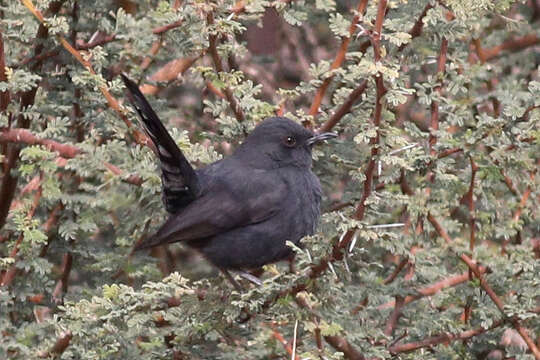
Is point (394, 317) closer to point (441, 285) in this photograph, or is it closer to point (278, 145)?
point (441, 285)

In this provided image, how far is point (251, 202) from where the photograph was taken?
14.9ft

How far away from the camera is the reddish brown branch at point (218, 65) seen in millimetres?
3820

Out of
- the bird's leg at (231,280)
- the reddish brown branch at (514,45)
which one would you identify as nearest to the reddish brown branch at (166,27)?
the bird's leg at (231,280)

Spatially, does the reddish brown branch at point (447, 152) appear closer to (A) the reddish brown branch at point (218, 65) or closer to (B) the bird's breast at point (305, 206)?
(B) the bird's breast at point (305, 206)

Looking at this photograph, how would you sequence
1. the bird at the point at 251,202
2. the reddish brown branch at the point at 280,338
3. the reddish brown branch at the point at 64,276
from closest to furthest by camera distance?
the reddish brown branch at the point at 280,338
the bird at the point at 251,202
the reddish brown branch at the point at 64,276

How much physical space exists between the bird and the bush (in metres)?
0.10

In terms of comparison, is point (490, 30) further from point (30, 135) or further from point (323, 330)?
point (323, 330)

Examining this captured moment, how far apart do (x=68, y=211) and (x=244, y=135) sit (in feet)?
2.68

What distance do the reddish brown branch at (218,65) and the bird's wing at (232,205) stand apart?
1.08 ft

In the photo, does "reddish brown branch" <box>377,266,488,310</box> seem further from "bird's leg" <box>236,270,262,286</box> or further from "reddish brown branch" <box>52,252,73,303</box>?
"reddish brown branch" <box>52,252,73,303</box>

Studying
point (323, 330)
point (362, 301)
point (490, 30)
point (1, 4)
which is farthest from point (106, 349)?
point (490, 30)

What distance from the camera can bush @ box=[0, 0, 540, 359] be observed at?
11.7 feet

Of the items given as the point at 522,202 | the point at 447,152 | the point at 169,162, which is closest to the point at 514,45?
the point at 522,202

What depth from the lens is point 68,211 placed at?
4633mm
